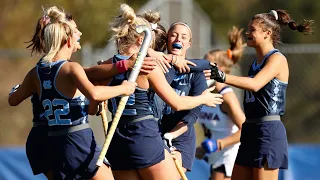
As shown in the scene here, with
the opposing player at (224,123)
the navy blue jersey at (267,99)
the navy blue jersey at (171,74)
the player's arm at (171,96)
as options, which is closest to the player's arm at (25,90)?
the player's arm at (171,96)

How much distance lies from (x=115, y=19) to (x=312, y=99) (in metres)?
9.35

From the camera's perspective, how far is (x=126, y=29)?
21.4ft

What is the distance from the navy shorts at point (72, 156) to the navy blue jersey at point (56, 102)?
4.2 inches

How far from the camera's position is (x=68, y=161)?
20.6ft

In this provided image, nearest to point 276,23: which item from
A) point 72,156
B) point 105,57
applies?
point 72,156

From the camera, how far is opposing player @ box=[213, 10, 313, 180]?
7176 millimetres

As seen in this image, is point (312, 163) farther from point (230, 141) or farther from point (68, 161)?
point (68, 161)

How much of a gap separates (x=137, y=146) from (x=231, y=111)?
7.79 ft

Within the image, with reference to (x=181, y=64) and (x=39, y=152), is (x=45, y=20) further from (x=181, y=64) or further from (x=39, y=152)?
(x=181, y=64)

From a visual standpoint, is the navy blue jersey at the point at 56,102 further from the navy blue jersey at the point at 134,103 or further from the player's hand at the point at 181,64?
the player's hand at the point at 181,64

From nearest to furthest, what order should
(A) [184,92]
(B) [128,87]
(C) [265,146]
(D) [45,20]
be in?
(B) [128,87], (D) [45,20], (C) [265,146], (A) [184,92]

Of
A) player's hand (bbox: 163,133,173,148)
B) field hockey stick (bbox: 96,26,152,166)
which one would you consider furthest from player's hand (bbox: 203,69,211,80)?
field hockey stick (bbox: 96,26,152,166)

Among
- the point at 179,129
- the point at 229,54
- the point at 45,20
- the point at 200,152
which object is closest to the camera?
the point at 45,20

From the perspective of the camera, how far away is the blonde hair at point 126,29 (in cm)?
654
